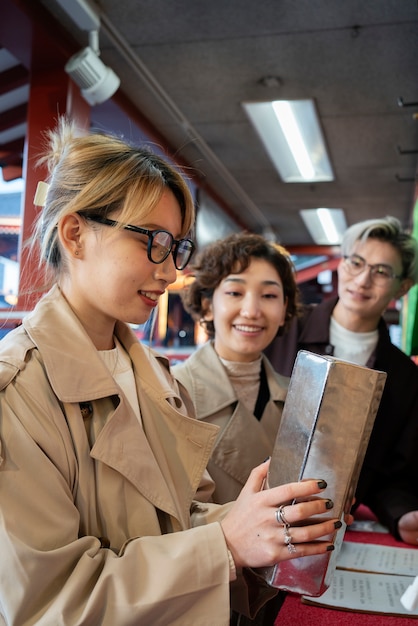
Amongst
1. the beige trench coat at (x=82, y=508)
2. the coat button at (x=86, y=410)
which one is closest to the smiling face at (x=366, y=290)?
the beige trench coat at (x=82, y=508)

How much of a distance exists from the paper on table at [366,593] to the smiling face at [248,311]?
690 mm

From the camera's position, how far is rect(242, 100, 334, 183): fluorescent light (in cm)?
495

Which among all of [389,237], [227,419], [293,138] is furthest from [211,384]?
[293,138]

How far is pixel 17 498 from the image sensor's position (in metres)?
0.91

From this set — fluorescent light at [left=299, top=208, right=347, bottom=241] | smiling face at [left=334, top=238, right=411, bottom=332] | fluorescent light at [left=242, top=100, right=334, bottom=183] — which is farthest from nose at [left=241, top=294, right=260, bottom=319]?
fluorescent light at [left=299, top=208, right=347, bottom=241]

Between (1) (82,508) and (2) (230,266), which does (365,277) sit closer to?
(2) (230,266)

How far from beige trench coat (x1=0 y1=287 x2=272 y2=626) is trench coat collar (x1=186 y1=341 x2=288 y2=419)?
61 cm

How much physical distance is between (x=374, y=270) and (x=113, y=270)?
1.49 meters

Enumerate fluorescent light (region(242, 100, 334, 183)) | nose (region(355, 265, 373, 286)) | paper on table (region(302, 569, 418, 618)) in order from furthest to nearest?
fluorescent light (region(242, 100, 334, 183)) < nose (region(355, 265, 373, 286)) < paper on table (region(302, 569, 418, 618))

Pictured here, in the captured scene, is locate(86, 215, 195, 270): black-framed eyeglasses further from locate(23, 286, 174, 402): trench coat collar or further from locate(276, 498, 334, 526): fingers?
locate(276, 498, 334, 526): fingers

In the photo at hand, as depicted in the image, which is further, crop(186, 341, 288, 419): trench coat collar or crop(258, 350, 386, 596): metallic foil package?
crop(186, 341, 288, 419): trench coat collar

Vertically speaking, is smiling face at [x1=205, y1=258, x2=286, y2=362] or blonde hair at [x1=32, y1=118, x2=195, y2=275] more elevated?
blonde hair at [x1=32, y1=118, x2=195, y2=275]

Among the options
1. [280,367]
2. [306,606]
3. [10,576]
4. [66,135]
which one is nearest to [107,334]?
[66,135]

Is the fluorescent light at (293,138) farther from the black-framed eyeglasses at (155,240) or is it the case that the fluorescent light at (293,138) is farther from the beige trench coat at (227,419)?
the black-framed eyeglasses at (155,240)
